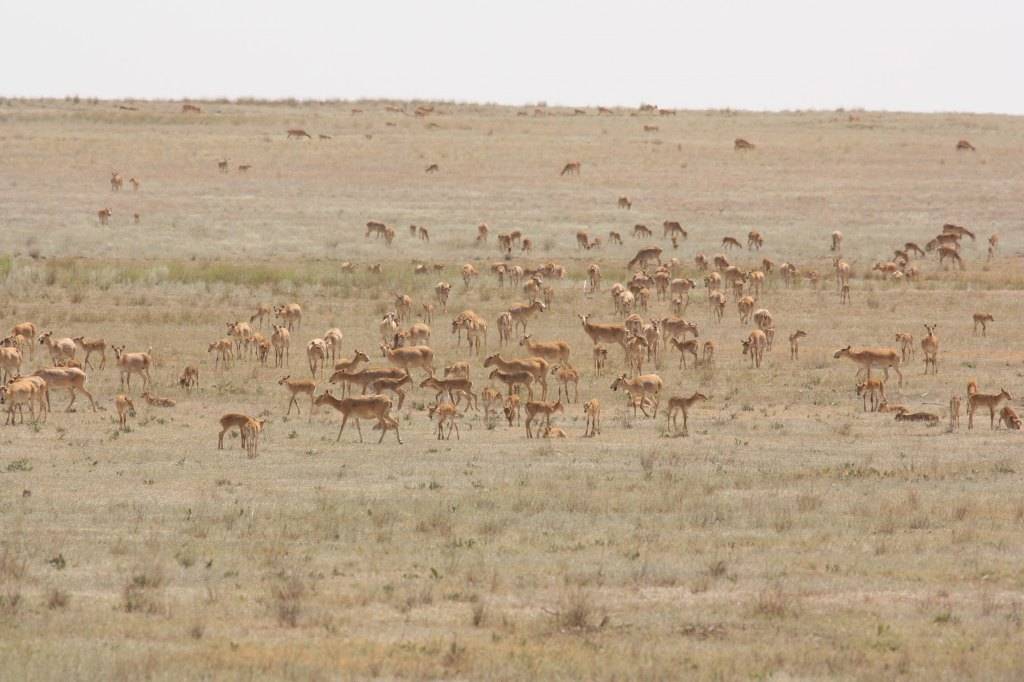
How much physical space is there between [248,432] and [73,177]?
45.6m

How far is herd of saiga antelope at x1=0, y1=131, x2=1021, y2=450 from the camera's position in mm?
25641

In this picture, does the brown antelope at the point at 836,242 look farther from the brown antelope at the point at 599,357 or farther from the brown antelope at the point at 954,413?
the brown antelope at the point at 954,413

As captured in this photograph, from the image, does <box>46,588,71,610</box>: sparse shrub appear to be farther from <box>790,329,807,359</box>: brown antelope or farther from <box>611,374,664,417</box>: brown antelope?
<box>790,329,807,359</box>: brown antelope

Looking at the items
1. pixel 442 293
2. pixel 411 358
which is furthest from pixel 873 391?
pixel 442 293

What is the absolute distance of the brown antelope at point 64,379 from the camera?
1057 inches

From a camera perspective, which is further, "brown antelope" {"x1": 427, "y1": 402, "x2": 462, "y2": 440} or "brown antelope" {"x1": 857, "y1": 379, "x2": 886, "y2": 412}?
"brown antelope" {"x1": 857, "y1": 379, "x2": 886, "y2": 412}

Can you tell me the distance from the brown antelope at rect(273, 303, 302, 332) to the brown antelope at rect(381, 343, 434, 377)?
22.9 ft

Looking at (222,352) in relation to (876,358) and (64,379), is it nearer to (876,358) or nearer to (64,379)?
(64,379)

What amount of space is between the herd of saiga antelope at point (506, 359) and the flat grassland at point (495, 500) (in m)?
0.45

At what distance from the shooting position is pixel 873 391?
28.4 meters

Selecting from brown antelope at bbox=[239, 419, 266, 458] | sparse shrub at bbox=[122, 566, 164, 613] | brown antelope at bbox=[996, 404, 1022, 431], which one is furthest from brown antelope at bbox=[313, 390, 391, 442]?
sparse shrub at bbox=[122, 566, 164, 613]

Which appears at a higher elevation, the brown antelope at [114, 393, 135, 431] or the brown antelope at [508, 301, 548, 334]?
the brown antelope at [508, 301, 548, 334]

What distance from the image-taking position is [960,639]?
12750 millimetres

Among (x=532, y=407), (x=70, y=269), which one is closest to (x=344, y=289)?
(x=70, y=269)
